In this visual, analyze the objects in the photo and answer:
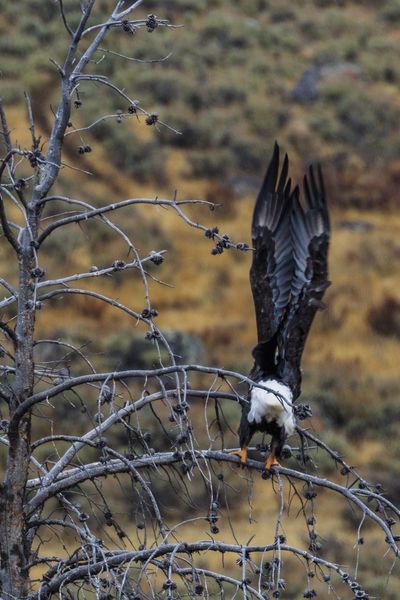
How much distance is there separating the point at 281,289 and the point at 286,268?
0.59 feet

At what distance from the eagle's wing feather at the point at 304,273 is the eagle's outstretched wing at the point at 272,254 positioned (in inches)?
2.9

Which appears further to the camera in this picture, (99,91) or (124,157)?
(99,91)

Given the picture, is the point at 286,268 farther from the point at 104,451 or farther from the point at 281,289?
the point at 104,451

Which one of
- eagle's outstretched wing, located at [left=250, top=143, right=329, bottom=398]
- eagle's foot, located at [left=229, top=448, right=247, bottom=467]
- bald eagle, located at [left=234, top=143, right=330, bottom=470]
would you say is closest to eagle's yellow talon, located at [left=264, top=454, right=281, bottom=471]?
bald eagle, located at [left=234, top=143, right=330, bottom=470]

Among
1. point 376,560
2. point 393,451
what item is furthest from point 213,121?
point 376,560

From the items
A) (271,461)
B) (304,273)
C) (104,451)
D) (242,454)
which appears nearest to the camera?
(104,451)

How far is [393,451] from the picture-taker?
19969 mm

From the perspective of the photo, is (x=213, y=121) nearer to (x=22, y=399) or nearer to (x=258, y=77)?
(x=258, y=77)

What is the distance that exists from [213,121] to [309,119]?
9.29ft

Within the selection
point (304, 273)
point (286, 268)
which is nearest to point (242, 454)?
point (304, 273)

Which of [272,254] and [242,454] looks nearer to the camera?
[242,454]

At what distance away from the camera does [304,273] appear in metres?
7.07

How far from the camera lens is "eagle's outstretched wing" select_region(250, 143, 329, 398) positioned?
661 cm

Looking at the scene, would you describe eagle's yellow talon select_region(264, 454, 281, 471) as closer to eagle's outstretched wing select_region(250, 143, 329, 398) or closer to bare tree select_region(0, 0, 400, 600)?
bare tree select_region(0, 0, 400, 600)
